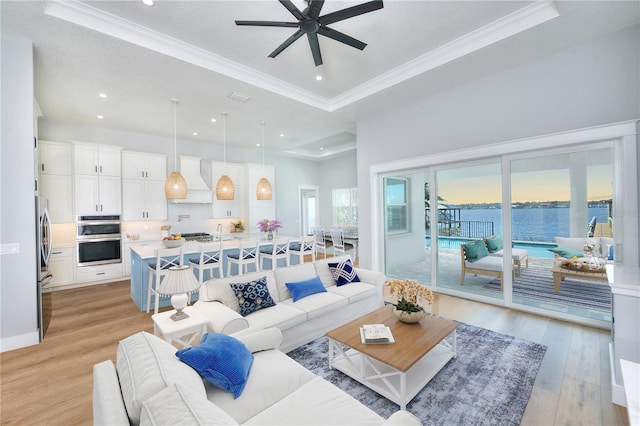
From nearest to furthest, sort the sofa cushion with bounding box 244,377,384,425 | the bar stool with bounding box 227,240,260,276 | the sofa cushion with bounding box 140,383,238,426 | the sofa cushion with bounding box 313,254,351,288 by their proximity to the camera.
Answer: the sofa cushion with bounding box 140,383,238,426, the sofa cushion with bounding box 244,377,384,425, the sofa cushion with bounding box 313,254,351,288, the bar stool with bounding box 227,240,260,276

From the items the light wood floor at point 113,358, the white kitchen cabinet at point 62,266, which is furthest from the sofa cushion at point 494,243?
the white kitchen cabinet at point 62,266

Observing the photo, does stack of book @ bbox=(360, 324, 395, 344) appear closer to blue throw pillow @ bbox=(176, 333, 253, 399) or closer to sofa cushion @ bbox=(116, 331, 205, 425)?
blue throw pillow @ bbox=(176, 333, 253, 399)

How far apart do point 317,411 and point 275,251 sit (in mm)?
3622

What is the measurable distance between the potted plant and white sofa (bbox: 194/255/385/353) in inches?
30.4

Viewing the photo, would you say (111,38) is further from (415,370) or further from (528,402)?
(528,402)

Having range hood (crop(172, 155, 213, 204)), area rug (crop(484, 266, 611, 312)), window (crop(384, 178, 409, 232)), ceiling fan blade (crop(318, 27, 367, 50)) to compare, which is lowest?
area rug (crop(484, 266, 611, 312))

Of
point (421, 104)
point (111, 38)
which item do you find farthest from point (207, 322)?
point (421, 104)

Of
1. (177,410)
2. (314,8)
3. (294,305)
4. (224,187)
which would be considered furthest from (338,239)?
(177,410)

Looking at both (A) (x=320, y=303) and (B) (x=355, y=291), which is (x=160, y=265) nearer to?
(A) (x=320, y=303)

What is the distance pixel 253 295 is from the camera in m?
2.79

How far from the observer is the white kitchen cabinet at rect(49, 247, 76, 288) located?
5.04 meters

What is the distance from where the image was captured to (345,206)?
348 inches

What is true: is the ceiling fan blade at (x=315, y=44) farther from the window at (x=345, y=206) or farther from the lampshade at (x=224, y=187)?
the window at (x=345, y=206)

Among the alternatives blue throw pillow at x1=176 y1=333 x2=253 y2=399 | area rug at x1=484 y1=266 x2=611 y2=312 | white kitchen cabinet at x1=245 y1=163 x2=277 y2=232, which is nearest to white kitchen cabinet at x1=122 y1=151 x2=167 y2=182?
white kitchen cabinet at x1=245 y1=163 x2=277 y2=232
